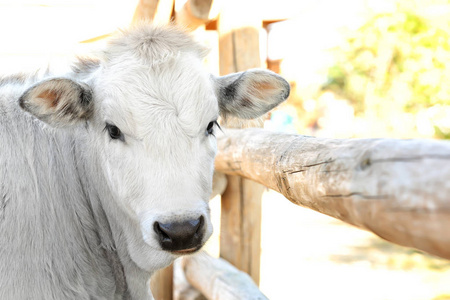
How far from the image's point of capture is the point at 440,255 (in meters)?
1.04

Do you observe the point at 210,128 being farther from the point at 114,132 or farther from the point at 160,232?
the point at 160,232

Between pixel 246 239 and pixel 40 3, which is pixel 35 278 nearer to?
pixel 246 239

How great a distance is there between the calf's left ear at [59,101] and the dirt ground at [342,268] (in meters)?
4.11

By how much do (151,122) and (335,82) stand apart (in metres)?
21.3

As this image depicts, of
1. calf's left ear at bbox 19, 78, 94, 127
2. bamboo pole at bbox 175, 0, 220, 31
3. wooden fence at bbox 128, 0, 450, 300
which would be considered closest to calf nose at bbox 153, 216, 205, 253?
wooden fence at bbox 128, 0, 450, 300

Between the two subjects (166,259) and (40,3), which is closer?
(166,259)

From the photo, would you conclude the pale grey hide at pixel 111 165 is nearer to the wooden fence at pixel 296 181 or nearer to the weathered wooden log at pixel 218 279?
the wooden fence at pixel 296 181

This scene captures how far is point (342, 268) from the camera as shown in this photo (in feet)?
23.7

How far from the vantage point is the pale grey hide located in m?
2.05

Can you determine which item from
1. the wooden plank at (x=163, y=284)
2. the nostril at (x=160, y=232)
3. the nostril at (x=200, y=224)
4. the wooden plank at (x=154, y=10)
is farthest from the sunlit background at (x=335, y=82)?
the nostril at (x=160, y=232)

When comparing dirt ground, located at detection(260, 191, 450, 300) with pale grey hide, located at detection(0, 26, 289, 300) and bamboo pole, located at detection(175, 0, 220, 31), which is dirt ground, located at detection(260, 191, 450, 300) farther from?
pale grey hide, located at detection(0, 26, 289, 300)

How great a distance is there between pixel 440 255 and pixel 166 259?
5.20 feet

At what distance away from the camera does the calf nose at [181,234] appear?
1.88 m

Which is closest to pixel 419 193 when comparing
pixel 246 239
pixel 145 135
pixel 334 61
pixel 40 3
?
pixel 145 135
